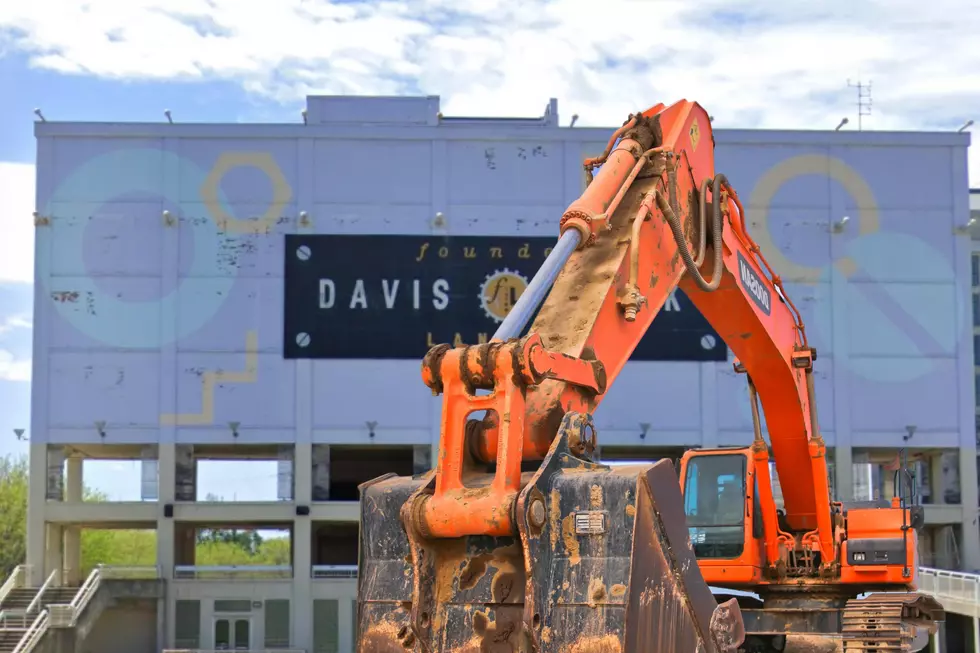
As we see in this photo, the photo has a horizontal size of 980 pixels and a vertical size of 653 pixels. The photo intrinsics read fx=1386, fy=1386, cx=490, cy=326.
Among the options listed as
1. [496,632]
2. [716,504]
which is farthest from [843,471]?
[496,632]

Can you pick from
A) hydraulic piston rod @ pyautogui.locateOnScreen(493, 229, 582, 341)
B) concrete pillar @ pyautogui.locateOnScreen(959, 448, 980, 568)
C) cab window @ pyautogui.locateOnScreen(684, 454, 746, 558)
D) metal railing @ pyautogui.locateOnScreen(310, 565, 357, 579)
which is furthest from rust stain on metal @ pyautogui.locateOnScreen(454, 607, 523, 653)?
concrete pillar @ pyautogui.locateOnScreen(959, 448, 980, 568)

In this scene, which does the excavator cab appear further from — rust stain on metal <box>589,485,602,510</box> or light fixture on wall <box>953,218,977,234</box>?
light fixture on wall <box>953,218,977,234</box>

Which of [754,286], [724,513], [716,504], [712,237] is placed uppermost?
[712,237]

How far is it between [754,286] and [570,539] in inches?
257

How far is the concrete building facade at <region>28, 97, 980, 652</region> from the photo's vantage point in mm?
47438

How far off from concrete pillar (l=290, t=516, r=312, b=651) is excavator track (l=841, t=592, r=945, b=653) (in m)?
33.5

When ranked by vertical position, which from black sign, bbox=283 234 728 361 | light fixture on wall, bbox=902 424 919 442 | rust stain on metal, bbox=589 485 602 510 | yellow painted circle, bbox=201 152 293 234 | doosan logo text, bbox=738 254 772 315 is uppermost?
yellow painted circle, bbox=201 152 293 234

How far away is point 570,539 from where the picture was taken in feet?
25.9

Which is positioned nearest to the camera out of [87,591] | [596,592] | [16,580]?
[596,592]

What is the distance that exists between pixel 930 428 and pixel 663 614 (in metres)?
43.3

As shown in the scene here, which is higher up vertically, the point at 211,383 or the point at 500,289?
the point at 500,289

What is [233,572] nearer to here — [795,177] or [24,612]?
[24,612]

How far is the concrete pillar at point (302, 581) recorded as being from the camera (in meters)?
47.2

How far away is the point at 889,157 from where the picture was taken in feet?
Result: 162
